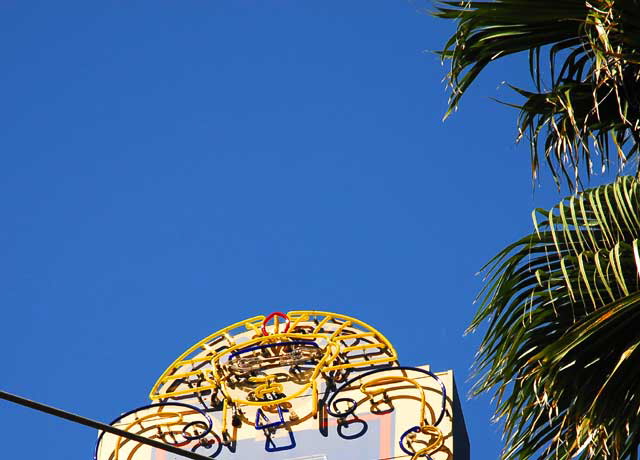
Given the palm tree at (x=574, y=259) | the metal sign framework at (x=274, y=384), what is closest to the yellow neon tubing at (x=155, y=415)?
the metal sign framework at (x=274, y=384)

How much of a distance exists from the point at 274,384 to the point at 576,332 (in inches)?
393

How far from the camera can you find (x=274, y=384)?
1978cm

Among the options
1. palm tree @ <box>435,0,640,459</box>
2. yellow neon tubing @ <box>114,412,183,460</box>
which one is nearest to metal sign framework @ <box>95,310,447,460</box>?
yellow neon tubing @ <box>114,412,183,460</box>

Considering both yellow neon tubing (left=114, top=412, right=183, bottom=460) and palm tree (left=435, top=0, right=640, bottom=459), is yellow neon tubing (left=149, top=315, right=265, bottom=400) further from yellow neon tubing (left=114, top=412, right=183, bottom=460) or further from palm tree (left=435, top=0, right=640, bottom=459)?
palm tree (left=435, top=0, right=640, bottom=459)

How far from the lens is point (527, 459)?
10781 mm

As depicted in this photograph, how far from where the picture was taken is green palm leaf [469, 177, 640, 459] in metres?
10.0

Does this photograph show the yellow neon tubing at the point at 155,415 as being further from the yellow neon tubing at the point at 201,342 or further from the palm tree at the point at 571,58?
the palm tree at the point at 571,58

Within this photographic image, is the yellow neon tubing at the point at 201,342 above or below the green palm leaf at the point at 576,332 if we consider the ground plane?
above

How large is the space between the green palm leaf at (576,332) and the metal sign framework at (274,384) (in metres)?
7.98

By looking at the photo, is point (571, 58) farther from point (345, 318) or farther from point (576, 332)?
point (345, 318)

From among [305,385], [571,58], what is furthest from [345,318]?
[571,58]

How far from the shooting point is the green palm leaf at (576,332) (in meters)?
10.0

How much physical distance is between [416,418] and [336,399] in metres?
1.15

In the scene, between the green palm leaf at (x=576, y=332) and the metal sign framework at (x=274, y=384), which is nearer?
the green palm leaf at (x=576, y=332)
